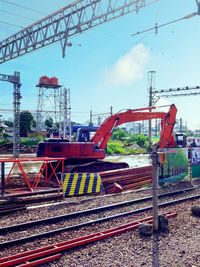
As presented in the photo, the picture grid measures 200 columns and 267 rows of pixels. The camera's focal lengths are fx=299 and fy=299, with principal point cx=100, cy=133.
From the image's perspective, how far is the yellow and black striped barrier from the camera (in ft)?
37.6

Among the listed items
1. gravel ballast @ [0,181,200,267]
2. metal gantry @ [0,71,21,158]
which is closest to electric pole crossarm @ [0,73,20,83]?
metal gantry @ [0,71,21,158]

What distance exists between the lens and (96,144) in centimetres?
1633

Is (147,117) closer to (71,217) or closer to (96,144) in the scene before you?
(96,144)

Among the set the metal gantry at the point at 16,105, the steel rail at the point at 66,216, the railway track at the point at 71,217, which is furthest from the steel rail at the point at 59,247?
the metal gantry at the point at 16,105

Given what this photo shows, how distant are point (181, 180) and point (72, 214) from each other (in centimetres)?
834

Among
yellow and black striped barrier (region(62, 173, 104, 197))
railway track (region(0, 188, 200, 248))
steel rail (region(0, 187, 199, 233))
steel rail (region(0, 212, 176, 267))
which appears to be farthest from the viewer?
yellow and black striped barrier (region(62, 173, 104, 197))

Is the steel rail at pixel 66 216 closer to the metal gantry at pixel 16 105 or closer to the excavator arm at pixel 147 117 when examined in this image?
the excavator arm at pixel 147 117

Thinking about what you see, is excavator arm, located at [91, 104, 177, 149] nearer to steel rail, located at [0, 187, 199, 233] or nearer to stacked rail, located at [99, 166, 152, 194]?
stacked rail, located at [99, 166, 152, 194]

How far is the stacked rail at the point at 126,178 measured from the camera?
43.6 ft

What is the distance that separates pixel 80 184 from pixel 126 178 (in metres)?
3.14

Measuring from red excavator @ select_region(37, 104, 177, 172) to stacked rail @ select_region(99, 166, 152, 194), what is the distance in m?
1.74

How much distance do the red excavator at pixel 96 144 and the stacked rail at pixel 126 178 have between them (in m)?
1.74

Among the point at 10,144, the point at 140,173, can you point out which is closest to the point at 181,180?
the point at 140,173

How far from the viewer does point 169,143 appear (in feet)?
54.1
